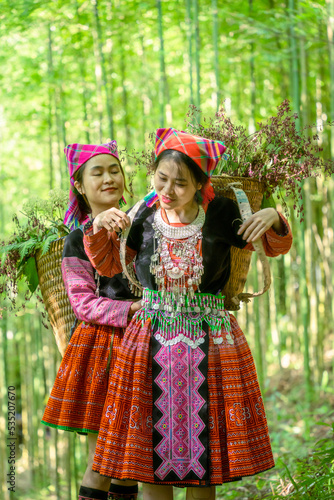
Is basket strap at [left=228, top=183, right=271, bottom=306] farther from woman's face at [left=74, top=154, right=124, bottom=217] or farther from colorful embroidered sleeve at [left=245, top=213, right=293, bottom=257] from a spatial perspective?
woman's face at [left=74, top=154, right=124, bottom=217]

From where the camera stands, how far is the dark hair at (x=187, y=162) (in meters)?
2.00

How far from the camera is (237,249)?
7.36ft

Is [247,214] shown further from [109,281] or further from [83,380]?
[83,380]

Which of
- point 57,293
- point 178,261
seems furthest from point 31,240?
point 178,261

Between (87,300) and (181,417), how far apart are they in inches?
24.2

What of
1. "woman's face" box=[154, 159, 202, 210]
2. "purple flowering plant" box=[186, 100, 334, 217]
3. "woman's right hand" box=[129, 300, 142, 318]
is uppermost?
"purple flowering plant" box=[186, 100, 334, 217]

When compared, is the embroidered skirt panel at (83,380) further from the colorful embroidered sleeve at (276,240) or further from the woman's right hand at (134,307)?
the colorful embroidered sleeve at (276,240)

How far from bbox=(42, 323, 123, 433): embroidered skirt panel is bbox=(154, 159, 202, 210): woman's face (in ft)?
2.15

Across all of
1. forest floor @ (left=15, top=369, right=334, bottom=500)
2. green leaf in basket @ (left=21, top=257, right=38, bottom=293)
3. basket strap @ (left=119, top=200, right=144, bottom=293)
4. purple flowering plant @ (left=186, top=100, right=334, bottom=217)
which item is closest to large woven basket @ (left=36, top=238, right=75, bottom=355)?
green leaf in basket @ (left=21, top=257, right=38, bottom=293)

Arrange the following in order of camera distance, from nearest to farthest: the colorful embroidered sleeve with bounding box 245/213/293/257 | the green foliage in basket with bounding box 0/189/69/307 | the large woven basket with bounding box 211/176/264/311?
the colorful embroidered sleeve with bounding box 245/213/293/257, the large woven basket with bounding box 211/176/264/311, the green foliage in basket with bounding box 0/189/69/307

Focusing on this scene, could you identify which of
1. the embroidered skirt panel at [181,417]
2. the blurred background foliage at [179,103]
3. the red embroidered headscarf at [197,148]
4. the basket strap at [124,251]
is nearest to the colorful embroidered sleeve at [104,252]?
the basket strap at [124,251]

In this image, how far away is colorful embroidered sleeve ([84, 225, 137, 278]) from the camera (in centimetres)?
215

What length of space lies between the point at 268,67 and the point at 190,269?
5.55 meters

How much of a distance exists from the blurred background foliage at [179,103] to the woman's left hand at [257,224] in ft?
7.99
